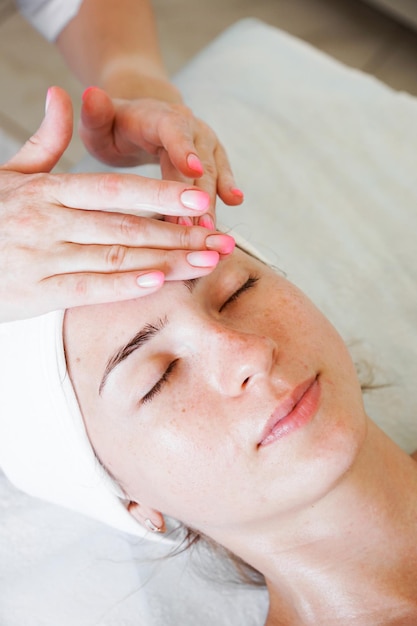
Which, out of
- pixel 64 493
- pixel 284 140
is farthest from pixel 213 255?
pixel 284 140

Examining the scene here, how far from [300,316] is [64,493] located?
0.54 meters

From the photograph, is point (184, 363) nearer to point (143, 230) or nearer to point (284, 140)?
point (143, 230)

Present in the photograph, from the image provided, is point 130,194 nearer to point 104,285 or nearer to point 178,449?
point 104,285

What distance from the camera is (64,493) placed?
1275mm

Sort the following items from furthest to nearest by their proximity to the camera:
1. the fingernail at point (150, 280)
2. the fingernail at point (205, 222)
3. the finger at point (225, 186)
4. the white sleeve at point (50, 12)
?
the white sleeve at point (50, 12), the finger at point (225, 186), the fingernail at point (205, 222), the fingernail at point (150, 280)

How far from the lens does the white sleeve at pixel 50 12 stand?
1.64 m

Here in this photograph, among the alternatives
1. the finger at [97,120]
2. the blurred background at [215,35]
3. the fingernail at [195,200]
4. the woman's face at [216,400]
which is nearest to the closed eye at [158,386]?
the woman's face at [216,400]

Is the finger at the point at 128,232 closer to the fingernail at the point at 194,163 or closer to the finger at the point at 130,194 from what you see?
the finger at the point at 130,194

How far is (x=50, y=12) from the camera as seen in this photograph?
65.3 inches

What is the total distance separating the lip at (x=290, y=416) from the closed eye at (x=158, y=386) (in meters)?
0.16

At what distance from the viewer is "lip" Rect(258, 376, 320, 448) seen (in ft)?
3.34

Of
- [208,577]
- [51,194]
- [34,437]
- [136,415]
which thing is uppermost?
[51,194]

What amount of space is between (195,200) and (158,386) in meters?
0.28

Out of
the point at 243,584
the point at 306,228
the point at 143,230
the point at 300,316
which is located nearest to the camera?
the point at 143,230
